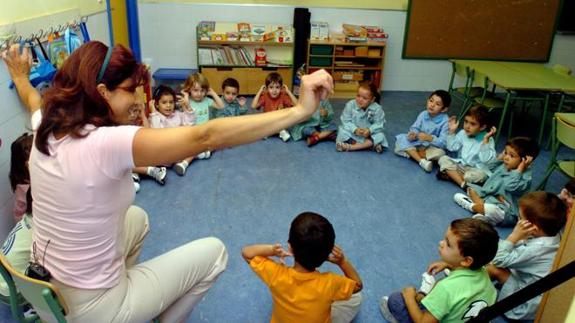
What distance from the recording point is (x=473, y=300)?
67.9 inches

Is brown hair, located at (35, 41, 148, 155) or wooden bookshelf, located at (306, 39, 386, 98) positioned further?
wooden bookshelf, located at (306, 39, 386, 98)

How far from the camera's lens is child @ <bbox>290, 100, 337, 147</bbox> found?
4.12 metres

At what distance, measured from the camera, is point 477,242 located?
174cm

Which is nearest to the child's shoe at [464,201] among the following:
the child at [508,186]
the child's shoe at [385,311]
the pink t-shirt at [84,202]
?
the child at [508,186]

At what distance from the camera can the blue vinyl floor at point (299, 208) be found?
7.34ft

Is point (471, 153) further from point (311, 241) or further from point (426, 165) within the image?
point (311, 241)

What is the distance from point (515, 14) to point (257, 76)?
133 inches

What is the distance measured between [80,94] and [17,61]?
1260 mm

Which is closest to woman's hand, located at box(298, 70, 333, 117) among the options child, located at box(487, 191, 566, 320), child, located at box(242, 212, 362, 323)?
child, located at box(242, 212, 362, 323)

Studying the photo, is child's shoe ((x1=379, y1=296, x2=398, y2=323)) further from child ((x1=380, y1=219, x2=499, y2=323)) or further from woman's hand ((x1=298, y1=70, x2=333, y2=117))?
woman's hand ((x1=298, y1=70, x2=333, y2=117))

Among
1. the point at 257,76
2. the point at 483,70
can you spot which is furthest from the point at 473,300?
the point at 257,76

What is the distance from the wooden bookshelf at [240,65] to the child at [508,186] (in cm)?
317

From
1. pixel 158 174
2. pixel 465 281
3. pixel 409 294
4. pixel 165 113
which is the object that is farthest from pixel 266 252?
pixel 165 113

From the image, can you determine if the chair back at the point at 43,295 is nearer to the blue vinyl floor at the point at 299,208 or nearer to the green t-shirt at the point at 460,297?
the blue vinyl floor at the point at 299,208
